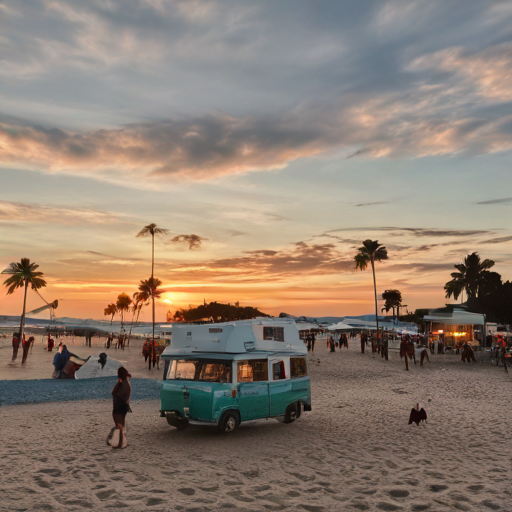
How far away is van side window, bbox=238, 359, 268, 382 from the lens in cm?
1448

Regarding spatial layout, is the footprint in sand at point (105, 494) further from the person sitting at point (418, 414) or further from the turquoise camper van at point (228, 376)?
the person sitting at point (418, 414)

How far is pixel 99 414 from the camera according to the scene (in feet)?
60.6

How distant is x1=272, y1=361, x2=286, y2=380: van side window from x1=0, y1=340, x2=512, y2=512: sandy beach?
64.0 inches

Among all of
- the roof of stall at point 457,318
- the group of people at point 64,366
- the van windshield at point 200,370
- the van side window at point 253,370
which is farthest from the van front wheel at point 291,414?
the roof of stall at point 457,318

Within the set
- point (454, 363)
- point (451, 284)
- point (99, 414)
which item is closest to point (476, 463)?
point (99, 414)

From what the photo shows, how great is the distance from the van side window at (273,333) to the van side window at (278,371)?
0.75 metres

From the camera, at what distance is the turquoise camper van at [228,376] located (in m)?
14.0

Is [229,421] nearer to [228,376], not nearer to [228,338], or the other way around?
[228,376]

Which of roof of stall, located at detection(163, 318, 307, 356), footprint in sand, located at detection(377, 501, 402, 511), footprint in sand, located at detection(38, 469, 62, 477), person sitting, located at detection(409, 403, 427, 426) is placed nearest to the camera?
footprint in sand, located at detection(377, 501, 402, 511)

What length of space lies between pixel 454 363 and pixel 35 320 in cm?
10330

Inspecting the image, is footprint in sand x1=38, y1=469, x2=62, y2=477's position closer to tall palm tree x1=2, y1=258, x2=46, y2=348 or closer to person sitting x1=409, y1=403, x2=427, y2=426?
person sitting x1=409, y1=403, x2=427, y2=426

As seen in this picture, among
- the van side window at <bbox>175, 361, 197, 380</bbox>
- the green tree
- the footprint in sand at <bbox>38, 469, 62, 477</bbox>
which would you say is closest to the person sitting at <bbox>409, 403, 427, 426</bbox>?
the van side window at <bbox>175, 361, 197, 380</bbox>

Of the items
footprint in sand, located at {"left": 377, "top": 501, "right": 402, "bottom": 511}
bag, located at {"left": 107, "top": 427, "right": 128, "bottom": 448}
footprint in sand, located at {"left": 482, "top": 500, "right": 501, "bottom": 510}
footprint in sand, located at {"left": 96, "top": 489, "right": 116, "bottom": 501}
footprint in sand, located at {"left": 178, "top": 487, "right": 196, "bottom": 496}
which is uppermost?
bag, located at {"left": 107, "top": 427, "right": 128, "bottom": 448}

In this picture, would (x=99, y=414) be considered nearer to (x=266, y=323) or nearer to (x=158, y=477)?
(x=266, y=323)
